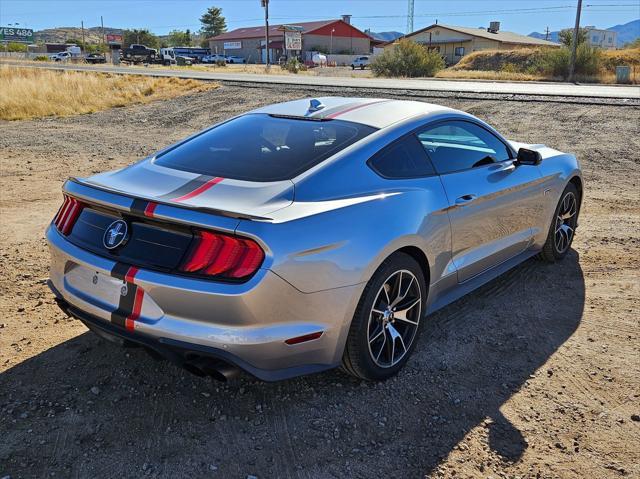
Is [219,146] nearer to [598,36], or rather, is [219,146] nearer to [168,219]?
[168,219]

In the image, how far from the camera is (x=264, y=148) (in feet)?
11.7

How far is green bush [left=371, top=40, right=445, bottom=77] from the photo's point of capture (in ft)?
128

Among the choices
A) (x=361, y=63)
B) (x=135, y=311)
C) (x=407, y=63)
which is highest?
(x=361, y=63)

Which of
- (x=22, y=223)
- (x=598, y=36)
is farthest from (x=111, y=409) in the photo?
(x=598, y=36)

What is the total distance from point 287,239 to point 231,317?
44 cm

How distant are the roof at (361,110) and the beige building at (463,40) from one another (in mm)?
68828

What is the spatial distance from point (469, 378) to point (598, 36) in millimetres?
104018

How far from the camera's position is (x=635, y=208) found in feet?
23.5

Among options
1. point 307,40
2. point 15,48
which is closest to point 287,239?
point 307,40

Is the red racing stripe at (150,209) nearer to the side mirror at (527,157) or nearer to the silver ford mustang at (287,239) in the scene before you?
the silver ford mustang at (287,239)

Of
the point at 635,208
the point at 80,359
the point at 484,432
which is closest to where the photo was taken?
the point at 484,432

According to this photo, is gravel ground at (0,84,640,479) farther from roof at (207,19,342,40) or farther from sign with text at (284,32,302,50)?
roof at (207,19,342,40)

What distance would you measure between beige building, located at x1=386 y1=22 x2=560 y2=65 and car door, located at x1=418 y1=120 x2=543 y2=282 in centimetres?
6846

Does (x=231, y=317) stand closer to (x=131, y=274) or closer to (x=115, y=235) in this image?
(x=131, y=274)
